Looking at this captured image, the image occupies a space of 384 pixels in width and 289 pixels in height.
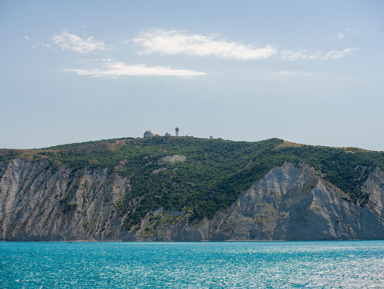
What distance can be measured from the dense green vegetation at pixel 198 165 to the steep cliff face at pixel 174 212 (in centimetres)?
284

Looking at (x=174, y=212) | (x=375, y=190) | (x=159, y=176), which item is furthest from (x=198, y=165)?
(x=375, y=190)

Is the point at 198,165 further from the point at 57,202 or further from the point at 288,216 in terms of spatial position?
the point at 288,216

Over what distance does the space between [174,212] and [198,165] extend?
1370 inches

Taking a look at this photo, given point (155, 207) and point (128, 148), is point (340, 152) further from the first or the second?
point (128, 148)

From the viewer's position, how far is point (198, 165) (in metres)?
159

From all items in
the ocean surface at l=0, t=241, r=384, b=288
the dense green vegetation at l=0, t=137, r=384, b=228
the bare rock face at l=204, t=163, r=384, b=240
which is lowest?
the ocean surface at l=0, t=241, r=384, b=288

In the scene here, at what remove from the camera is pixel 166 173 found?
148000mm

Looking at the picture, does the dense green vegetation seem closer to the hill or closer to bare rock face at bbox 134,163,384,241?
the hill

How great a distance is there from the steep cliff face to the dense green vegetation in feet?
9.33

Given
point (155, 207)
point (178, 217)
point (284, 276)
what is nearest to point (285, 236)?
point (178, 217)

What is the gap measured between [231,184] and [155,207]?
22.8 metres

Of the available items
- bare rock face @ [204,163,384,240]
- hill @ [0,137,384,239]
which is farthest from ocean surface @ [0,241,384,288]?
hill @ [0,137,384,239]

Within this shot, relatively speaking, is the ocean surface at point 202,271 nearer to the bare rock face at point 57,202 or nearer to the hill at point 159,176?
the hill at point 159,176

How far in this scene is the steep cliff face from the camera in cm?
11319
